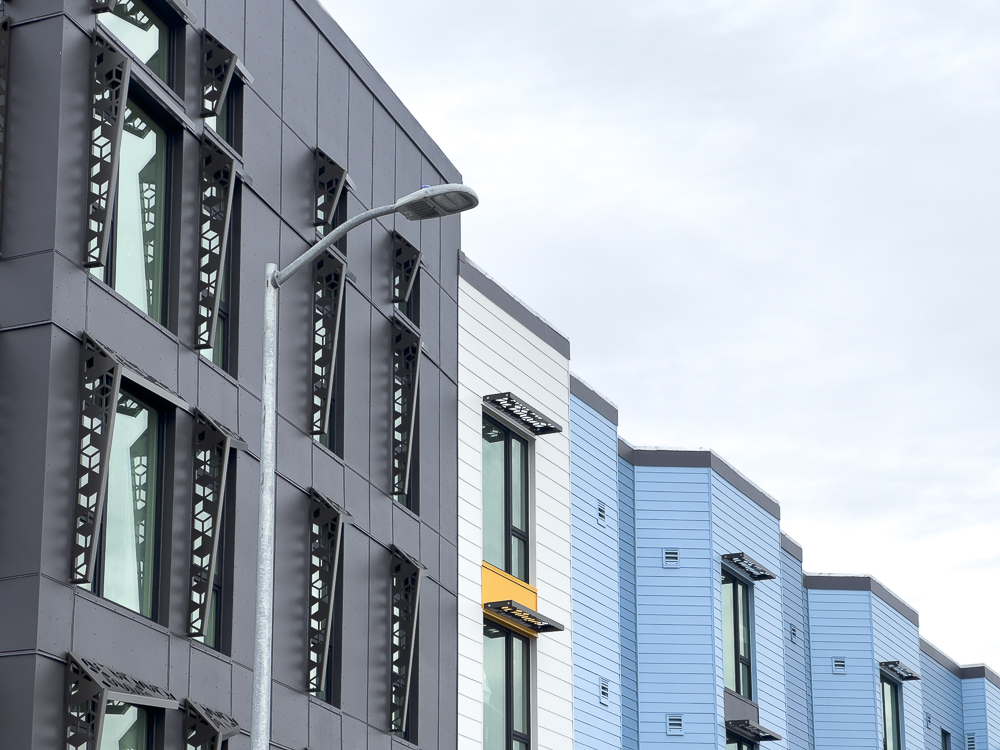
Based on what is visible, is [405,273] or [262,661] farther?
[405,273]

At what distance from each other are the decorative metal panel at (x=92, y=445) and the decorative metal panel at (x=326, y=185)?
6573mm

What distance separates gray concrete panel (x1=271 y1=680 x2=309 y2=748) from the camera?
19344mm

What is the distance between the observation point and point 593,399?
103 feet

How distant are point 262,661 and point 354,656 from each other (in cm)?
871

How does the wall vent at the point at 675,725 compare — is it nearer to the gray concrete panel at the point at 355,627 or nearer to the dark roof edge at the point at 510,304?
the dark roof edge at the point at 510,304

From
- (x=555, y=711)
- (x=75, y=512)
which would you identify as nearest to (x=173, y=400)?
(x=75, y=512)

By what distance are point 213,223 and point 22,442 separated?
4.42 metres

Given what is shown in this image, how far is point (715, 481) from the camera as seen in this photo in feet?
114

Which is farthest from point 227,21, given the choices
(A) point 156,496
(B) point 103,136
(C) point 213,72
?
(A) point 156,496

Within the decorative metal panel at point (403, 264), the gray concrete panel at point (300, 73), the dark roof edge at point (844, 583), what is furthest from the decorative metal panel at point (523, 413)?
the dark roof edge at point (844, 583)

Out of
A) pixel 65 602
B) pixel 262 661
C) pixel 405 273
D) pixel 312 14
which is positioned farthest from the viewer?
pixel 405 273

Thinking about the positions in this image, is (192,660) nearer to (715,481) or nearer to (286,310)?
(286,310)

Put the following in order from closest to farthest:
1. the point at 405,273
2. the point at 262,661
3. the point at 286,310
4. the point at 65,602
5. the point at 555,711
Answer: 1. the point at 262,661
2. the point at 65,602
3. the point at 286,310
4. the point at 405,273
5. the point at 555,711

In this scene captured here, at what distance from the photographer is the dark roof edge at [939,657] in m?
49.6
